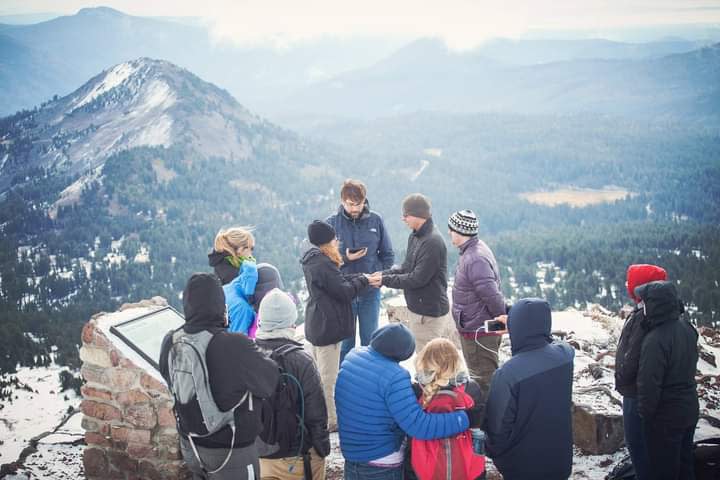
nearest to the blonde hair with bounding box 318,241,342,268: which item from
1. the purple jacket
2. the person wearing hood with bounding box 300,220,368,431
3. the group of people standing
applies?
the person wearing hood with bounding box 300,220,368,431

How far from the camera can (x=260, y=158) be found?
286 ft

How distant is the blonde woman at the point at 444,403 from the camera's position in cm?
344

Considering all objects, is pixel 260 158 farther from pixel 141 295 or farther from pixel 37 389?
pixel 37 389

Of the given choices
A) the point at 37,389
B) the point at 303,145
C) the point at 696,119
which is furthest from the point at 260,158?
the point at 696,119

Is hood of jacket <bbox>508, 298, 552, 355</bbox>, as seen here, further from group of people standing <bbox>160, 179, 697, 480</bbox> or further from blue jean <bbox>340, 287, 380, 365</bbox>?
blue jean <bbox>340, 287, 380, 365</bbox>

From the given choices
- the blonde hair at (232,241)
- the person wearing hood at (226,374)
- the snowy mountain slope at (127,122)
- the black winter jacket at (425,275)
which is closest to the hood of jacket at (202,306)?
the person wearing hood at (226,374)

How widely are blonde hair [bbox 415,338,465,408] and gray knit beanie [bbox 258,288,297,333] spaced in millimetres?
832

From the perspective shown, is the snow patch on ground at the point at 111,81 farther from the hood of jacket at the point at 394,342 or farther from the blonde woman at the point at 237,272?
the hood of jacket at the point at 394,342

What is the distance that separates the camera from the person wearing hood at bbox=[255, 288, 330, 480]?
11.5 ft

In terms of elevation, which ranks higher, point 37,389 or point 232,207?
point 37,389

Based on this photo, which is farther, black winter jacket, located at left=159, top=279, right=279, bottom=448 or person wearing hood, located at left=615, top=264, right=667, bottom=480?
person wearing hood, located at left=615, top=264, right=667, bottom=480

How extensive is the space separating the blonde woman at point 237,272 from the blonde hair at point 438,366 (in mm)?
1947

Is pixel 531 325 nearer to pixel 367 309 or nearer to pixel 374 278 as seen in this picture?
pixel 374 278

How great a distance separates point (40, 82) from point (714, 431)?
682ft
